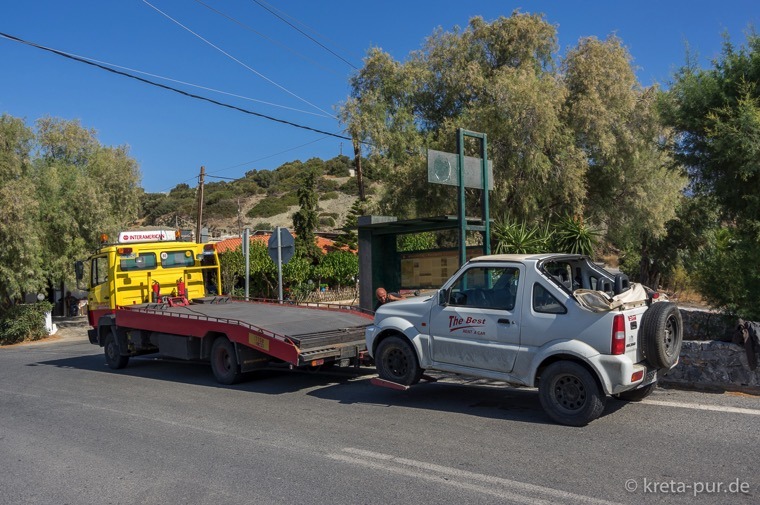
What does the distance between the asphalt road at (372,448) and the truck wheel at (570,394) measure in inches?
7.8

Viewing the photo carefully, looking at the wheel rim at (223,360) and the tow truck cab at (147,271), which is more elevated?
the tow truck cab at (147,271)

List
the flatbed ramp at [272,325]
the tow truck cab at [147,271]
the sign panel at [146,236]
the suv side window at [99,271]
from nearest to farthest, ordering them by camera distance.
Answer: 1. the flatbed ramp at [272,325]
2. the tow truck cab at [147,271]
3. the suv side window at [99,271]
4. the sign panel at [146,236]

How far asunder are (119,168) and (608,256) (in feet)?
93.9

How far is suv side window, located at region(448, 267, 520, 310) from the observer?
7.79 meters

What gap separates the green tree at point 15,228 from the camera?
22141 millimetres

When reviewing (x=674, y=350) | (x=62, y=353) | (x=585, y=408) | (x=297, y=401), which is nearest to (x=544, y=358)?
(x=585, y=408)

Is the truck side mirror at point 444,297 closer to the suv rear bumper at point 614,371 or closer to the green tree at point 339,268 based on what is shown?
the suv rear bumper at point 614,371

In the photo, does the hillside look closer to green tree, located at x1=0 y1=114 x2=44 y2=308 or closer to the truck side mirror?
green tree, located at x1=0 y1=114 x2=44 y2=308

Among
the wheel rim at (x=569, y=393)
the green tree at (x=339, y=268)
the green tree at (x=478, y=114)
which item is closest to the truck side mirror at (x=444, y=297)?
the wheel rim at (x=569, y=393)

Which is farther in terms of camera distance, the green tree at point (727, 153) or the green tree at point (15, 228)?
the green tree at point (15, 228)

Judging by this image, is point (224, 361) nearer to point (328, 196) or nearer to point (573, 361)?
point (573, 361)

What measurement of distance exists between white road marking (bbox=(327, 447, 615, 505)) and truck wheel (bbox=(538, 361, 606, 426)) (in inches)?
70.6

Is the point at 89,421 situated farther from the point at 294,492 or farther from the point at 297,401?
the point at 294,492

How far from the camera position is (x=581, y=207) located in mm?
19844
